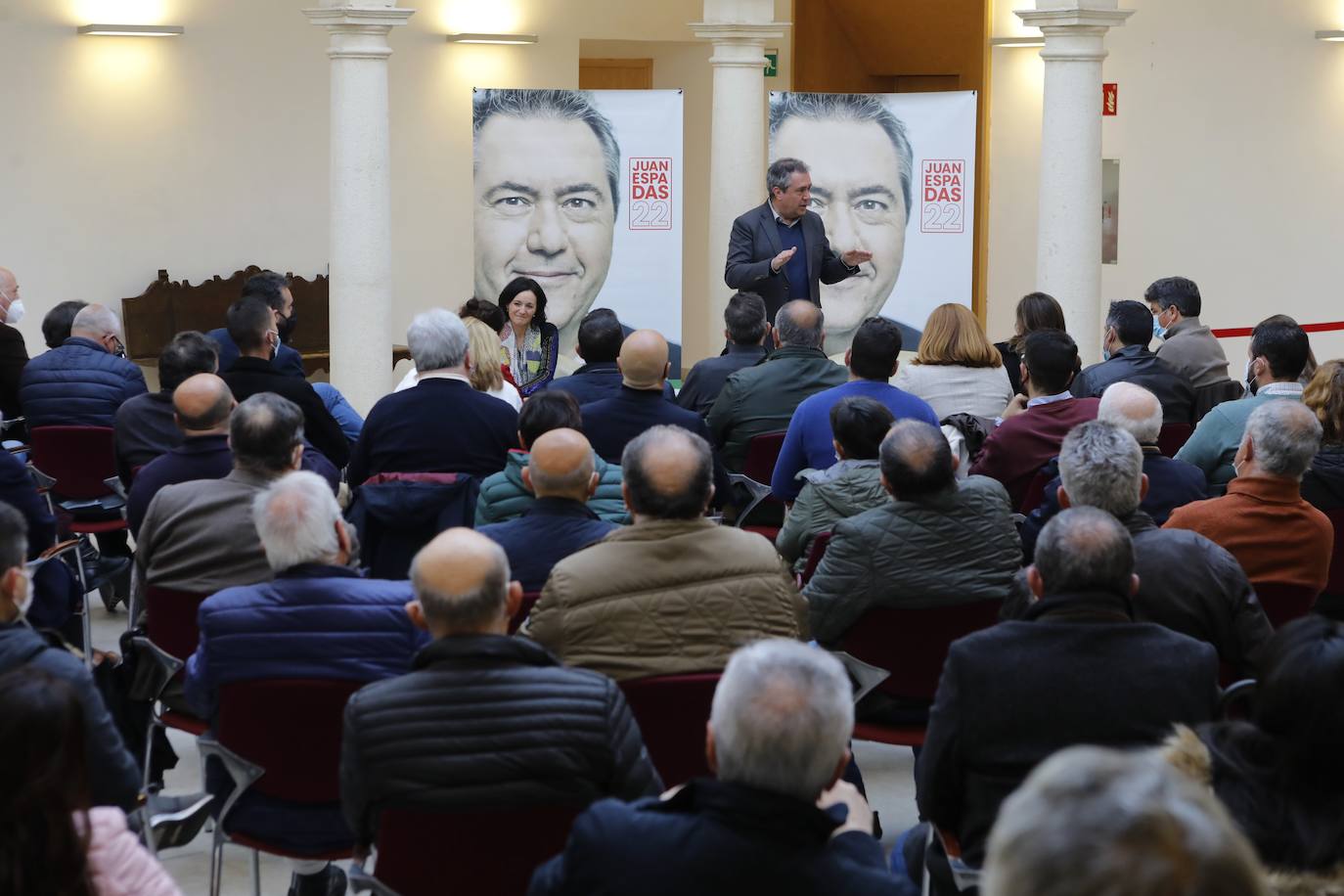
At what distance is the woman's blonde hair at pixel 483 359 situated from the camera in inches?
247

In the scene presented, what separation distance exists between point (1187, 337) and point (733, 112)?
3.86 meters

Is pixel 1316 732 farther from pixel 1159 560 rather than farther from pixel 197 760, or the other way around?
pixel 197 760

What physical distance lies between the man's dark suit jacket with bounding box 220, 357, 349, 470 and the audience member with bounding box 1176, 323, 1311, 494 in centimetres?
286

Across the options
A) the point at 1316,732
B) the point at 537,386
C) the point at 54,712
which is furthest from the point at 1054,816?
the point at 537,386

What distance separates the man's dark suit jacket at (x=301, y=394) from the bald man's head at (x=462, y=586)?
2.87 meters

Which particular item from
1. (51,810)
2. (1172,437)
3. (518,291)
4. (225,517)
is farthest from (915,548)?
(518,291)

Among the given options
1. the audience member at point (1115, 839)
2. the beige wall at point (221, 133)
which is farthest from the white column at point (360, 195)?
the audience member at point (1115, 839)

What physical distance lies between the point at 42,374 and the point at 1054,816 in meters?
6.16

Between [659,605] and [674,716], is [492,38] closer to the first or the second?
[659,605]

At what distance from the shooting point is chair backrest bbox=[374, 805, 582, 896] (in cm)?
287

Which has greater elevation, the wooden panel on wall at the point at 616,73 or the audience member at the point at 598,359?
the wooden panel on wall at the point at 616,73

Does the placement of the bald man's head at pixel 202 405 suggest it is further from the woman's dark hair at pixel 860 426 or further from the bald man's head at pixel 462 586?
the bald man's head at pixel 462 586

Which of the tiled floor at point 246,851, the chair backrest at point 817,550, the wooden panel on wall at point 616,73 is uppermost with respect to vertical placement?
the wooden panel on wall at point 616,73

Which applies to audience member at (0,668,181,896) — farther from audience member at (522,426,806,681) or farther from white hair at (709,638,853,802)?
audience member at (522,426,806,681)
